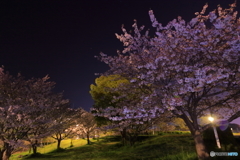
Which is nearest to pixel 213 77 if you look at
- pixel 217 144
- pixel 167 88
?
pixel 167 88

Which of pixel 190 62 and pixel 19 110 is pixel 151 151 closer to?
pixel 190 62

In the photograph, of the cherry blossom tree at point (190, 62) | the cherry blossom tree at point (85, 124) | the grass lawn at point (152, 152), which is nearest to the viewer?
the cherry blossom tree at point (190, 62)

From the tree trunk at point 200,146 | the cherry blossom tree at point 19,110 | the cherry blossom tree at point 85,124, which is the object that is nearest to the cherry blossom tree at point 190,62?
the tree trunk at point 200,146

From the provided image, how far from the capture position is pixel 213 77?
6.55 metres

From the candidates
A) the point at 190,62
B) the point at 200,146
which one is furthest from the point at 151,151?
the point at 190,62

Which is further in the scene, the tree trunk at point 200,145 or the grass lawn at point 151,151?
the grass lawn at point 151,151

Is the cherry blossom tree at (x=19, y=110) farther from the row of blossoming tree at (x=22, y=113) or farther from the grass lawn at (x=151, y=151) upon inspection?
the grass lawn at (x=151, y=151)

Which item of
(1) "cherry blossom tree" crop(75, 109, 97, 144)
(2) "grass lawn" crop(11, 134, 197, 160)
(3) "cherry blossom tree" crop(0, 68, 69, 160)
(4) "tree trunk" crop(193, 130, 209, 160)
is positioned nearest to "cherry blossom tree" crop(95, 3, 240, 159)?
(4) "tree trunk" crop(193, 130, 209, 160)

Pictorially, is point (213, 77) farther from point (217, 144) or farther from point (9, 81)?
point (9, 81)

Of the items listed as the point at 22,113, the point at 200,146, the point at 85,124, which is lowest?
the point at 200,146

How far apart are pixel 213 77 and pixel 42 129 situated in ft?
48.3

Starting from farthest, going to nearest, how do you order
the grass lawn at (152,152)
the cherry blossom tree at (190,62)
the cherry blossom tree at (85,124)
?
the cherry blossom tree at (85,124)
the grass lawn at (152,152)
the cherry blossom tree at (190,62)

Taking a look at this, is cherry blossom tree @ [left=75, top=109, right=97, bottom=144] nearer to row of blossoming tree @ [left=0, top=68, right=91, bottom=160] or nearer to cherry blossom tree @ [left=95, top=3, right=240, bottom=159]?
row of blossoming tree @ [left=0, top=68, right=91, bottom=160]

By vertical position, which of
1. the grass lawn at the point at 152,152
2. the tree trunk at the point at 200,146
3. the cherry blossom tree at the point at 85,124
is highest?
the cherry blossom tree at the point at 85,124
